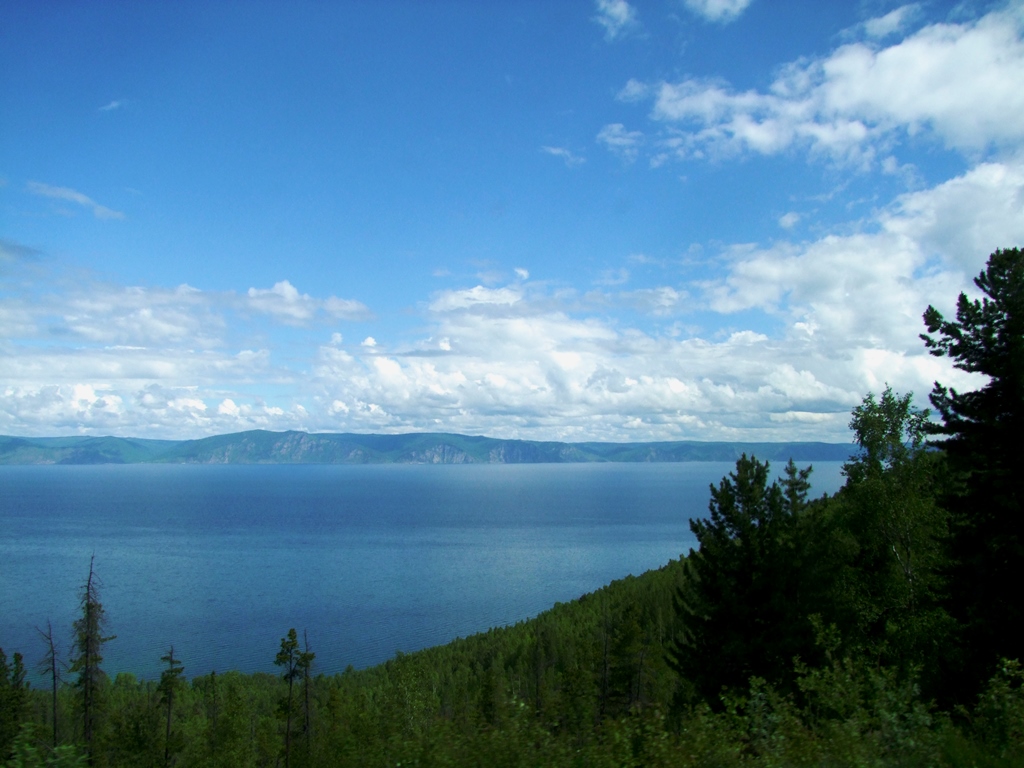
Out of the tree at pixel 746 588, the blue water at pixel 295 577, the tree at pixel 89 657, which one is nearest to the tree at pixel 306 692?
the tree at pixel 89 657

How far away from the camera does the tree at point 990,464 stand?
13.9m

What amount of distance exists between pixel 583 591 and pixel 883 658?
250 feet

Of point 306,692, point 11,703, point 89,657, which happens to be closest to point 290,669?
point 306,692

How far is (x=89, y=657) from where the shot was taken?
2881cm

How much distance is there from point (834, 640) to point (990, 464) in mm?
5238

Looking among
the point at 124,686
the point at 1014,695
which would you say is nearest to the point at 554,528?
the point at 124,686

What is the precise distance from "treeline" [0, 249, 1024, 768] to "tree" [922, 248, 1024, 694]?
38mm

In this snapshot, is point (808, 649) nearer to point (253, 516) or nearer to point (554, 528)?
point (554, 528)

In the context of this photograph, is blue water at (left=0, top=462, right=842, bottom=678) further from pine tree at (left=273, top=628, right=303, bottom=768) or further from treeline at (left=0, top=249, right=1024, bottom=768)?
treeline at (left=0, top=249, right=1024, bottom=768)

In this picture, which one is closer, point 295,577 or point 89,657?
point 89,657

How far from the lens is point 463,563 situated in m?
113

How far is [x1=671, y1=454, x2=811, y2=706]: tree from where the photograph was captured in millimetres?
18781

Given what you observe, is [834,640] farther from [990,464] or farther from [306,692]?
[306,692]

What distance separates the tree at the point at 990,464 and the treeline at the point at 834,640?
4 cm
